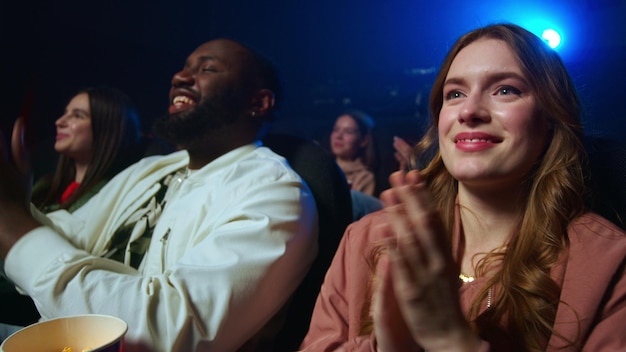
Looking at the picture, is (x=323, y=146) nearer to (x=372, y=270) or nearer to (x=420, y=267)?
(x=372, y=270)

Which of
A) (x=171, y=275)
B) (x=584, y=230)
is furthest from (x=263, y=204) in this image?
(x=584, y=230)

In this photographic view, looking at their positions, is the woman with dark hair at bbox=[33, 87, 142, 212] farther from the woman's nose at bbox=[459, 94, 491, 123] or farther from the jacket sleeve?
the woman's nose at bbox=[459, 94, 491, 123]

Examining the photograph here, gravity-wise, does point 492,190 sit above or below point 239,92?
below

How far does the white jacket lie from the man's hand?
4 centimetres

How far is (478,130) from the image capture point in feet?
2.77

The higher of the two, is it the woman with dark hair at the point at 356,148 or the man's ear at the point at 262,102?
the man's ear at the point at 262,102

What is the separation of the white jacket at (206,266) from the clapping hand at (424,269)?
429 mm

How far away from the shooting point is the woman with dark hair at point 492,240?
663mm

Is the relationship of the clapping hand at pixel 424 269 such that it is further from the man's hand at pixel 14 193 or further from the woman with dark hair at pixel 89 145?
the woman with dark hair at pixel 89 145

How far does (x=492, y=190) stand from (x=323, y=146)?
0.51 m

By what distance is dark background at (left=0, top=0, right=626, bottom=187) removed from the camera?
1.06 meters

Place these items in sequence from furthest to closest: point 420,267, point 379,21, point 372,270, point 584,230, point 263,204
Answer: point 379,21, point 263,204, point 372,270, point 584,230, point 420,267

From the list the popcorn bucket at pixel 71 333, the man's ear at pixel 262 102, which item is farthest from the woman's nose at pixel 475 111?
the popcorn bucket at pixel 71 333

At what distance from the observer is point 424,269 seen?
0.64m
